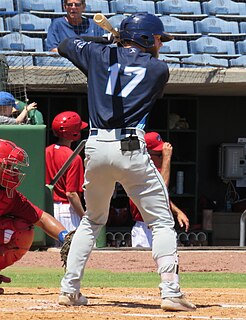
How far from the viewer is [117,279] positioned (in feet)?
27.0

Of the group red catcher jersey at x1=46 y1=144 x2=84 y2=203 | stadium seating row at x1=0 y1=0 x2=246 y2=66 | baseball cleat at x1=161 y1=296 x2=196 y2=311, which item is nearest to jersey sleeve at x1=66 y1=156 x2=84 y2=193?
red catcher jersey at x1=46 y1=144 x2=84 y2=203

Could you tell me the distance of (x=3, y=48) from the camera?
13.2m

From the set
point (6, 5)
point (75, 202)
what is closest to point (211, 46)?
point (6, 5)

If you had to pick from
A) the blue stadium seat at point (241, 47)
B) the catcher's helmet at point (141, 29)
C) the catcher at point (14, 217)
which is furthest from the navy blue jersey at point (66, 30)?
the catcher's helmet at point (141, 29)

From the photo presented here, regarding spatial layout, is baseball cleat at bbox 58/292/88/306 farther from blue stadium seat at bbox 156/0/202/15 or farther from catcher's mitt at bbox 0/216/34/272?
blue stadium seat at bbox 156/0/202/15

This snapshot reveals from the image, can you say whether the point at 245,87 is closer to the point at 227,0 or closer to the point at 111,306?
the point at 227,0

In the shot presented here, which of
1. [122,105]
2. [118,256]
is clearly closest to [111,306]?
[122,105]

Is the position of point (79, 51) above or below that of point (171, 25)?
above

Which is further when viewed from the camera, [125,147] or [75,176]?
[75,176]

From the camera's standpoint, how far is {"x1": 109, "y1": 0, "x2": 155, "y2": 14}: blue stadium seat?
14164mm

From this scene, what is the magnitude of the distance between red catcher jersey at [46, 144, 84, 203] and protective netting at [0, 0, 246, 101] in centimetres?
122

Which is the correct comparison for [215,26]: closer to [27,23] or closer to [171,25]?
[171,25]

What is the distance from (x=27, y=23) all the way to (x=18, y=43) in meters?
0.48

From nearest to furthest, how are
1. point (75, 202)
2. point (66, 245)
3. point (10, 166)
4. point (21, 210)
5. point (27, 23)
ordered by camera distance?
1. point (66, 245)
2. point (10, 166)
3. point (21, 210)
4. point (75, 202)
5. point (27, 23)
